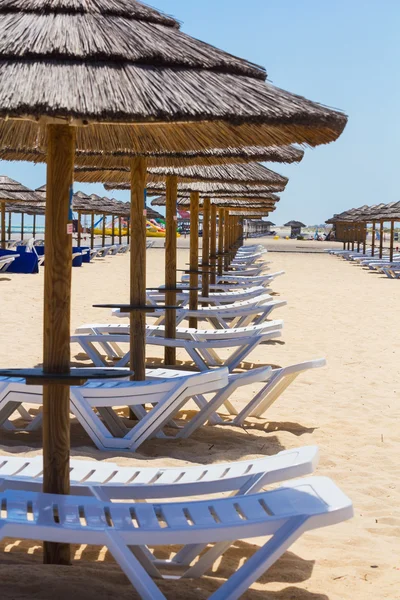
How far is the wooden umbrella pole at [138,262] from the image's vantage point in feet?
18.7

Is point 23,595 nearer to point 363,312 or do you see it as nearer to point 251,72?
point 251,72

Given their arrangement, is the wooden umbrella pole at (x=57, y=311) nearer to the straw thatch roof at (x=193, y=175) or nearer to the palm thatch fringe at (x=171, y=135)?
the palm thatch fringe at (x=171, y=135)

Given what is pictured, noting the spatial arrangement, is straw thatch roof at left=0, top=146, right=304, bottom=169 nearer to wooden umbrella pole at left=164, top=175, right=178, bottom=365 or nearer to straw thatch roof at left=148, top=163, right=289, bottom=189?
straw thatch roof at left=148, top=163, right=289, bottom=189

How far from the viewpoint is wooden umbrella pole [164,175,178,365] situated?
746cm

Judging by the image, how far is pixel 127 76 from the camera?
309 centimetres

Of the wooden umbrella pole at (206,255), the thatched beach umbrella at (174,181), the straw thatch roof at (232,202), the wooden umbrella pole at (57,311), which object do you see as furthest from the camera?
the straw thatch roof at (232,202)

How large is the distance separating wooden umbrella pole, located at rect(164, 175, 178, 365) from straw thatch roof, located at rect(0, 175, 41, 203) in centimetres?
1264

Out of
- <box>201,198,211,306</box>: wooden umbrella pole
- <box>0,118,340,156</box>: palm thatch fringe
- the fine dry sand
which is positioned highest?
<box>0,118,340,156</box>: palm thatch fringe

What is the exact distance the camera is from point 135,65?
3.17m

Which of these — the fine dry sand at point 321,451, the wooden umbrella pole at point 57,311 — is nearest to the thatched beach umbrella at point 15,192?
the fine dry sand at point 321,451

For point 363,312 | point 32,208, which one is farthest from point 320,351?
point 32,208

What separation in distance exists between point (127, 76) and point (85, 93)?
237 millimetres

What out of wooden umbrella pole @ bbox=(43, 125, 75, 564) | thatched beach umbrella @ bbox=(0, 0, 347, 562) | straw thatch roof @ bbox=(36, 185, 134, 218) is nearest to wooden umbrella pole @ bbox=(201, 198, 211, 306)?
thatched beach umbrella @ bbox=(0, 0, 347, 562)

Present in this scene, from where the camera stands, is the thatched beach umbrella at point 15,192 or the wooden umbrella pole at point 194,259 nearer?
the wooden umbrella pole at point 194,259
